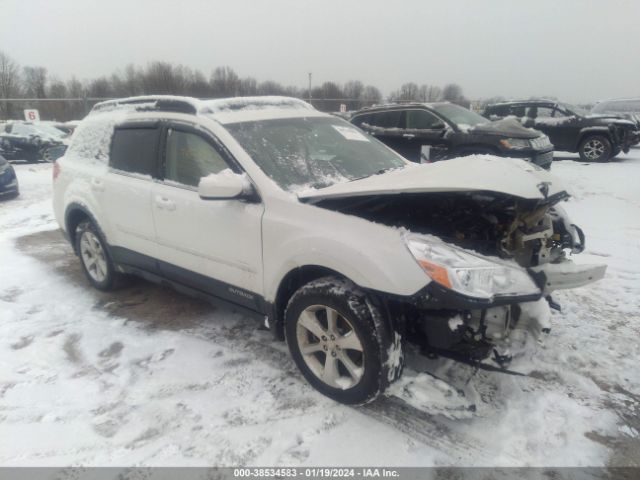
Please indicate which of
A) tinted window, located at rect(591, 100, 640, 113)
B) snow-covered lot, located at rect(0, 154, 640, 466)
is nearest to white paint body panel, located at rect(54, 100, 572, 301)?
snow-covered lot, located at rect(0, 154, 640, 466)

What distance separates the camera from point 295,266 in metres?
2.77

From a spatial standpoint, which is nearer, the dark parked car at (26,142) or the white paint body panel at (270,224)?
the white paint body panel at (270,224)

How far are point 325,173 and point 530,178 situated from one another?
1350 mm

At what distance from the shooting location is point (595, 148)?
12.5 m

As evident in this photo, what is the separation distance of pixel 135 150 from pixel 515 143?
699 centimetres

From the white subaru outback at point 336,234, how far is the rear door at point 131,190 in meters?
0.02

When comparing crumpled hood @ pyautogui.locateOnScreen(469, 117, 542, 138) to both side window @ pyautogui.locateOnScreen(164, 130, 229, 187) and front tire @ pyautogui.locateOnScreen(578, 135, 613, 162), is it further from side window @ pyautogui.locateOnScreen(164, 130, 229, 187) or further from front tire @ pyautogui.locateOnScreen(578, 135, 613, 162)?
side window @ pyautogui.locateOnScreen(164, 130, 229, 187)

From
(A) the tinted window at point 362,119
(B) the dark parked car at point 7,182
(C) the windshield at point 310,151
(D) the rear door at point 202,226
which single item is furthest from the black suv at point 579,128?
(B) the dark parked car at point 7,182

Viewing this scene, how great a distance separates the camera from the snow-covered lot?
2.42 metres

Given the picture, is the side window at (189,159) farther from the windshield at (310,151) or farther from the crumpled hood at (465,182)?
the crumpled hood at (465,182)

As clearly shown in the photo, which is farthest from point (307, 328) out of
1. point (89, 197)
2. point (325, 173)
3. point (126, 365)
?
point (89, 197)

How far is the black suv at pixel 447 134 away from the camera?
8.41 metres

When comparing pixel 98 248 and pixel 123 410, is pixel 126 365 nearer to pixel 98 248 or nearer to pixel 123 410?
pixel 123 410

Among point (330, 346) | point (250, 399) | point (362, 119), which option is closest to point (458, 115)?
point (362, 119)
